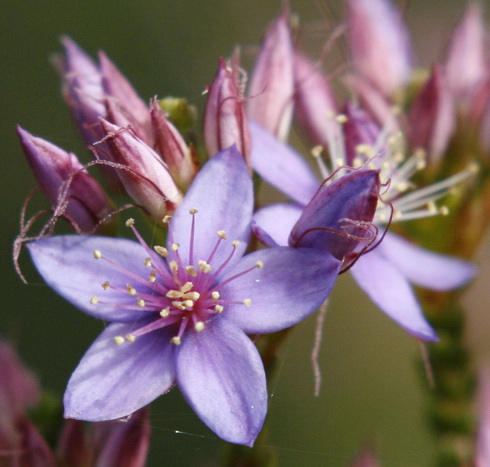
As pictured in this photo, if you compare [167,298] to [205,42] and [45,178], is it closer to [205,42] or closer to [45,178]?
[45,178]

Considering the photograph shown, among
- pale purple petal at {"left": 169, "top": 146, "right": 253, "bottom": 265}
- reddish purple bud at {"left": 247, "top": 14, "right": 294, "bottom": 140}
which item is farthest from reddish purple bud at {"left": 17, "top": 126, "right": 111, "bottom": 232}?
reddish purple bud at {"left": 247, "top": 14, "right": 294, "bottom": 140}

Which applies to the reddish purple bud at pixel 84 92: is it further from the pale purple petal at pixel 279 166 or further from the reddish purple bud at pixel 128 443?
the reddish purple bud at pixel 128 443

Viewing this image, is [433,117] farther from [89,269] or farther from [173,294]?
[89,269]

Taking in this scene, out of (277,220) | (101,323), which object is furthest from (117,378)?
(101,323)

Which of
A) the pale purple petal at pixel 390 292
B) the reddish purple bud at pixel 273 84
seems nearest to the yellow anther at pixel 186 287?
the pale purple petal at pixel 390 292

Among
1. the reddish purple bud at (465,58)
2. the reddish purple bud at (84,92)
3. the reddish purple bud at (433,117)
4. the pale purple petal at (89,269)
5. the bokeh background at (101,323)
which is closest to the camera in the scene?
the pale purple petal at (89,269)

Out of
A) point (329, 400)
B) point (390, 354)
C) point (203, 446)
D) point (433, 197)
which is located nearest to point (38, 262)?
point (433, 197)

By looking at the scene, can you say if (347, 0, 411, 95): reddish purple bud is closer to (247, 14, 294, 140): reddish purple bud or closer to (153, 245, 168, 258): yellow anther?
(247, 14, 294, 140): reddish purple bud
